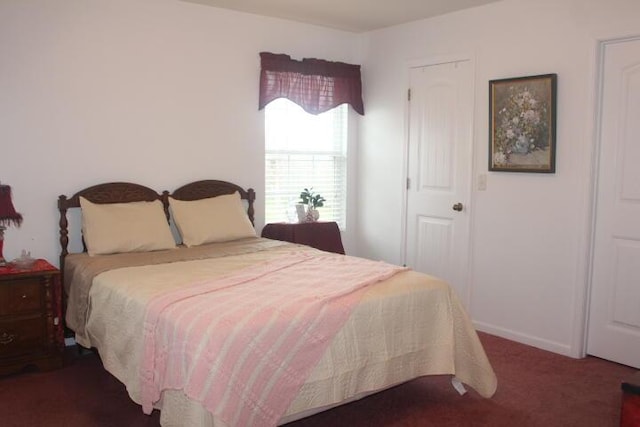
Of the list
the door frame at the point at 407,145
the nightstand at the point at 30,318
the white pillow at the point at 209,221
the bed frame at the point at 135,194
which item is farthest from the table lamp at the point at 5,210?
the door frame at the point at 407,145

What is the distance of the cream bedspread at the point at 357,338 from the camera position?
8.19 feet

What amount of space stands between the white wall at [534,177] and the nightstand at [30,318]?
2915 mm

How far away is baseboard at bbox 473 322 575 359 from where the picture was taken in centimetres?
380

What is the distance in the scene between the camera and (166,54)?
13.5 feet

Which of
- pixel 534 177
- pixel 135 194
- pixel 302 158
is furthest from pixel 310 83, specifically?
pixel 534 177

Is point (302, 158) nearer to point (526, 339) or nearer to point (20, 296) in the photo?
point (526, 339)

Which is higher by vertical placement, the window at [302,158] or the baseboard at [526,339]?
the window at [302,158]

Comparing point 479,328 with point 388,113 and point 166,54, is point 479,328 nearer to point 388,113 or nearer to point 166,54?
point 388,113

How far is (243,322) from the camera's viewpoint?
91.4 inches

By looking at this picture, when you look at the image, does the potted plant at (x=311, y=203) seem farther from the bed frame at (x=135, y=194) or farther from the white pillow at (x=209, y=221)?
the white pillow at (x=209, y=221)

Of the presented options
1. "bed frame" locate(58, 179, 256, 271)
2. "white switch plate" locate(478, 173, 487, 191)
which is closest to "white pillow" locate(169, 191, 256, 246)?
"bed frame" locate(58, 179, 256, 271)

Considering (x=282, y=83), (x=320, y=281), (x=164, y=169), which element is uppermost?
(x=282, y=83)

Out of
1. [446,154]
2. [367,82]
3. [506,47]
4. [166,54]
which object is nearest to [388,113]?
[367,82]

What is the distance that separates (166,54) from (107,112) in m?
0.62
